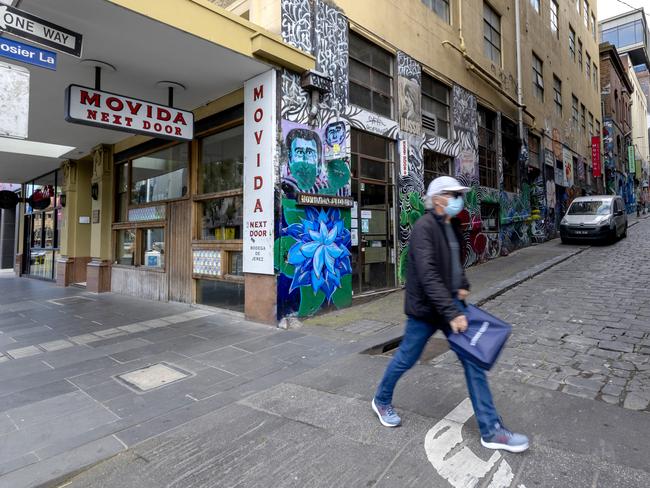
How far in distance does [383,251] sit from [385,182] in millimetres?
1482

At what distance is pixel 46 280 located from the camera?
1427 centimetres

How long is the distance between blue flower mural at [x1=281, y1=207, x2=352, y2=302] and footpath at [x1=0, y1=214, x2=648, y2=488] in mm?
896

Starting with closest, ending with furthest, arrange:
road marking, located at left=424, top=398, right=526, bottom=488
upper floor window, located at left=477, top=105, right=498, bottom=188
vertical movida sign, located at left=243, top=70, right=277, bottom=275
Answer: road marking, located at left=424, top=398, right=526, bottom=488, vertical movida sign, located at left=243, top=70, right=277, bottom=275, upper floor window, located at left=477, top=105, right=498, bottom=188

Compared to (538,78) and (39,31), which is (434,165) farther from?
(538,78)

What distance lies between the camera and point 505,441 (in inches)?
110

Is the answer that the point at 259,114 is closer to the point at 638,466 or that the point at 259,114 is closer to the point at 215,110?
the point at 215,110

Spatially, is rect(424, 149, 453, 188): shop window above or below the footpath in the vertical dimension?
above

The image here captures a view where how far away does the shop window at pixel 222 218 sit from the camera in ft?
24.4

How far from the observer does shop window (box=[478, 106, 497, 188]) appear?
13.0m

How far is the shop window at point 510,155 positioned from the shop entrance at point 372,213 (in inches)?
289

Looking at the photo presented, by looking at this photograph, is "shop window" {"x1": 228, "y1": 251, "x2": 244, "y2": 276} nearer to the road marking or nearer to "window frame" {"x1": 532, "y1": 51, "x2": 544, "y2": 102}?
the road marking

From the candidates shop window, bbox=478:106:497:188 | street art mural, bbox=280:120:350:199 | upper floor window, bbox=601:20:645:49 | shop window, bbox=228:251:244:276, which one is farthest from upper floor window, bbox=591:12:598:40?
shop window, bbox=228:251:244:276

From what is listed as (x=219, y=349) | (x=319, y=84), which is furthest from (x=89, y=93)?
(x=219, y=349)

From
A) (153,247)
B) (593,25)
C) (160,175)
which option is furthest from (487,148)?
(593,25)
